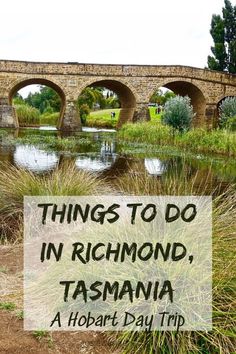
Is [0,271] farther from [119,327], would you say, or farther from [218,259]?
[218,259]

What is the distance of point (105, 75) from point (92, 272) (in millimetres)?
28147

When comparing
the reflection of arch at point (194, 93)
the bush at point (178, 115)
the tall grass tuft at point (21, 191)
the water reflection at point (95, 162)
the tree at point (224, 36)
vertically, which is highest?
the tree at point (224, 36)

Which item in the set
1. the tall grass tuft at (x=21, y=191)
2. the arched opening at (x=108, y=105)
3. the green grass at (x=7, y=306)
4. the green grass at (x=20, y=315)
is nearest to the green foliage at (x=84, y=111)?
the arched opening at (x=108, y=105)

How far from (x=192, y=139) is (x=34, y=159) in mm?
7461

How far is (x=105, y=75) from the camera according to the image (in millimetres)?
30281

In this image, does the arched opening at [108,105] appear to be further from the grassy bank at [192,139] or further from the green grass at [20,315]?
the green grass at [20,315]

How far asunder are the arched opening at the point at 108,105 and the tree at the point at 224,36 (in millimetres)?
8319

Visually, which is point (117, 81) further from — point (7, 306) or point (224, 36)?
point (7, 306)

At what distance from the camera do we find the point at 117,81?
101 ft

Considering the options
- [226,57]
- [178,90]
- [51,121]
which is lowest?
[51,121]

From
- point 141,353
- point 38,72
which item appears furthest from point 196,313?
point 38,72

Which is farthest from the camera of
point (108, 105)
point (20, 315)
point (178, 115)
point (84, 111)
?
point (108, 105)

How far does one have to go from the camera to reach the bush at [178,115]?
1961 cm

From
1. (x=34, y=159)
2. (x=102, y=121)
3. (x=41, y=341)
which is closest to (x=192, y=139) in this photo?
(x=34, y=159)
